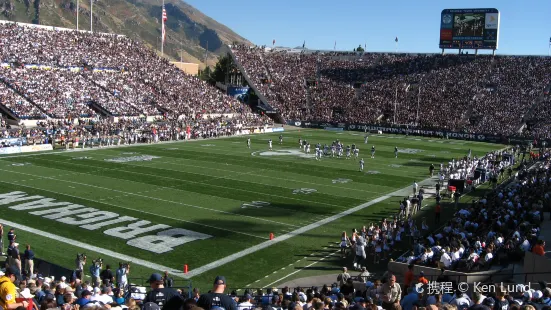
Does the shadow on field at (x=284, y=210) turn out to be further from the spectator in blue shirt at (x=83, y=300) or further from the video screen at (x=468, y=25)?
the video screen at (x=468, y=25)

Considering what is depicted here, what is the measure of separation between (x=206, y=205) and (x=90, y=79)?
35.1 m

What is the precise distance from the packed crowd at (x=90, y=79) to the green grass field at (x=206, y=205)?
11013 millimetres

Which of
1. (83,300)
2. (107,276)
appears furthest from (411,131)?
(83,300)

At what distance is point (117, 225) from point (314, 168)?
54.3 feet

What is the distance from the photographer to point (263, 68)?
77.6 meters

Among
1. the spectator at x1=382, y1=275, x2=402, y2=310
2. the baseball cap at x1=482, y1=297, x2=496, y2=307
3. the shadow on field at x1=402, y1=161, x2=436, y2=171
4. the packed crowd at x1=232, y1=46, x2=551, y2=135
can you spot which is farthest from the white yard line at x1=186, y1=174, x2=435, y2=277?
the packed crowd at x1=232, y1=46, x2=551, y2=135

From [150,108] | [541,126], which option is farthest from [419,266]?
[541,126]

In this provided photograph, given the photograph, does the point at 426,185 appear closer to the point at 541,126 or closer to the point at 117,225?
the point at 117,225

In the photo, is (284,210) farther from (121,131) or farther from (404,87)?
(404,87)

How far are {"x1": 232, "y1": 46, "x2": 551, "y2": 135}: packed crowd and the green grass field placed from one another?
24.4m

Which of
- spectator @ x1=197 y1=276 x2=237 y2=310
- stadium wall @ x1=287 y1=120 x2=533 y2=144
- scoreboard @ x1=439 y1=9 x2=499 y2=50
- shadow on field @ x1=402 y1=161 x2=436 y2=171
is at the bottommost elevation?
shadow on field @ x1=402 y1=161 x2=436 y2=171

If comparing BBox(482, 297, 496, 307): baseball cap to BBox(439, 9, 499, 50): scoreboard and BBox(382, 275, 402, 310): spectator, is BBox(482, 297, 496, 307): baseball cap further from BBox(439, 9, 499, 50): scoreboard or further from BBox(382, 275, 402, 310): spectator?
BBox(439, 9, 499, 50): scoreboard

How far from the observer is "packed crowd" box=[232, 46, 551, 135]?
210 feet

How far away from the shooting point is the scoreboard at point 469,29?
6838 cm
